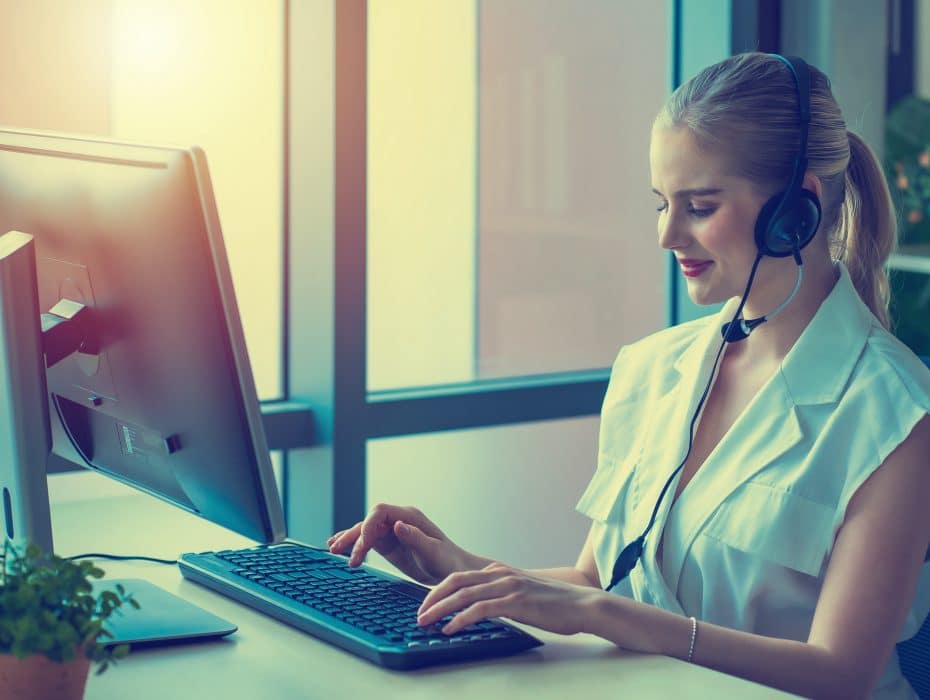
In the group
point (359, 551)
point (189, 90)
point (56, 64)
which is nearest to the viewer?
point (359, 551)

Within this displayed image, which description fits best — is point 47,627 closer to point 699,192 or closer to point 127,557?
point 127,557

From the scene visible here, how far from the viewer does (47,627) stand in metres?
0.91

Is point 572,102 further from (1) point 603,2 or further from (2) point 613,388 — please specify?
(2) point 613,388

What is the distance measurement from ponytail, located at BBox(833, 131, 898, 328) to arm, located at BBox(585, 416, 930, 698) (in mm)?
304

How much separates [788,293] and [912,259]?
170 cm

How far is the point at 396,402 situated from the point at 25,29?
0.97 metres

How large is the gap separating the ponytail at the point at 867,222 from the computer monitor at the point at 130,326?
0.88m

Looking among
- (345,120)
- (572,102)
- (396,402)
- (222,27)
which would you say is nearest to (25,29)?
(222,27)

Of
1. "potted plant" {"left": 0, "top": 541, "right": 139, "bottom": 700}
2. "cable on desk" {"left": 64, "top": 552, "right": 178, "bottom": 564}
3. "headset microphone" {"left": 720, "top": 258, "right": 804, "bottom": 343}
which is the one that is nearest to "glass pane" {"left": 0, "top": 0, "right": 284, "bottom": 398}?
"cable on desk" {"left": 64, "top": 552, "right": 178, "bottom": 564}

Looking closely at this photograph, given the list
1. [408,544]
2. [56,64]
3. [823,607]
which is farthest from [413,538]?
[56,64]

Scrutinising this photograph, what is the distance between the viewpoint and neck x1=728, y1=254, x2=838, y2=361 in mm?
1565

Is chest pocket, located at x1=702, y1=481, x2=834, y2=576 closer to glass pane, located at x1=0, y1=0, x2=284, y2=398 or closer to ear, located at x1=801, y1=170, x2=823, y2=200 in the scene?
ear, located at x1=801, y1=170, x2=823, y2=200

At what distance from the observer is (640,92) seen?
2887 millimetres

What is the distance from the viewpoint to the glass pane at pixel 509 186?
2562 mm
